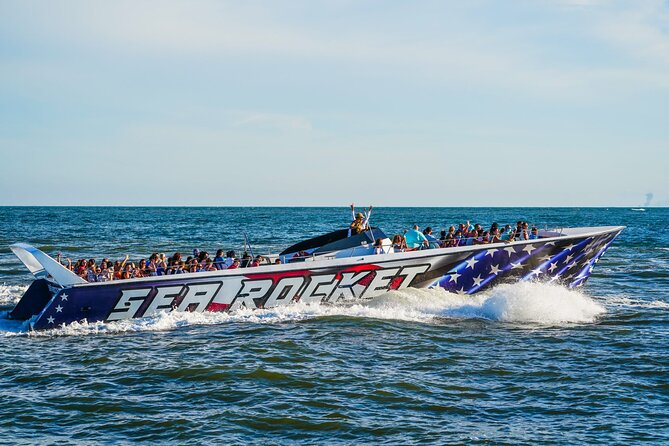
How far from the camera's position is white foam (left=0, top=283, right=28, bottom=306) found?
2011 centimetres

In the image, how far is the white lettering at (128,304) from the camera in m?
15.3

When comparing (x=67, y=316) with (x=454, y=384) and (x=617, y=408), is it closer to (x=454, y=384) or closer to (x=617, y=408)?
(x=454, y=384)

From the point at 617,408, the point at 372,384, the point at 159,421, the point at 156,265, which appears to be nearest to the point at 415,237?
the point at 156,265

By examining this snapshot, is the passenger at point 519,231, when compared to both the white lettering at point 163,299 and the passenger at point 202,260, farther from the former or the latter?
the white lettering at point 163,299

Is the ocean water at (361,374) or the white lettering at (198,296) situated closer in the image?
the ocean water at (361,374)

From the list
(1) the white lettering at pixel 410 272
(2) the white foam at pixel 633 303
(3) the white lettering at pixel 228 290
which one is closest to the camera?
(3) the white lettering at pixel 228 290

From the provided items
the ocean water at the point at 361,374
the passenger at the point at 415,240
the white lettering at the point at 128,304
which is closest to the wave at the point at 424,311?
the ocean water at the point at 361,374

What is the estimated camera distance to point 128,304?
1534 cm

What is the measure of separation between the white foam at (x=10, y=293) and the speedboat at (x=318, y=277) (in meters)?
4.35

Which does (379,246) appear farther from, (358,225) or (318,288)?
(318,288)

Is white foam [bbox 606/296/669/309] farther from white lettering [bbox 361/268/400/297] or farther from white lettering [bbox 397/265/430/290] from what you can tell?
white lettering [bbox 361/268/400/297]

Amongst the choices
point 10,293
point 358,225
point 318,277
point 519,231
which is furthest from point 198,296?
point 10,293

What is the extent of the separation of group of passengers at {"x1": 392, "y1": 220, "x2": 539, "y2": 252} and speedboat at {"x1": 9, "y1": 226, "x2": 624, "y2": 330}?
1.21 feet

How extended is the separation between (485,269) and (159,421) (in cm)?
1094
